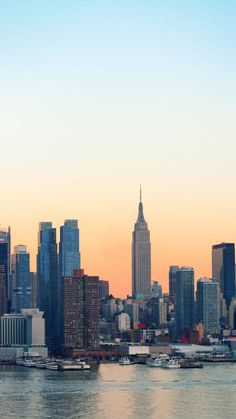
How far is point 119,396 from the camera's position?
80625 millimetres

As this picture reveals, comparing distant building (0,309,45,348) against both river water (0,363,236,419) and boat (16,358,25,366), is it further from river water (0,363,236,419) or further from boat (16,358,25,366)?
river water (0,363,236,419)

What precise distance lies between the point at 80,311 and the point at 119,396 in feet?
334

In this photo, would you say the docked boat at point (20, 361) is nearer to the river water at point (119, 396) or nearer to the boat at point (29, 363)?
the boat at point (29, 363)

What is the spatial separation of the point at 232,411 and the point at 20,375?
52329mm

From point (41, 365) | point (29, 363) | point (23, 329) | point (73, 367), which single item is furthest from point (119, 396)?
point (23, 329)

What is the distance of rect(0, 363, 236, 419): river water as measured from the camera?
67.6 m

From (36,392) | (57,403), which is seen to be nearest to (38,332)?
(36,392)

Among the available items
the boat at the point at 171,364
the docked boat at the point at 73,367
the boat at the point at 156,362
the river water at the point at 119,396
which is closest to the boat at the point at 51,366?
the docked boat at the point at 73,367

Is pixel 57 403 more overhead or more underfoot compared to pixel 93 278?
more underfoot

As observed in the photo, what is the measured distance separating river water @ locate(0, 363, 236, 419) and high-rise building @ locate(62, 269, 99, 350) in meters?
66.0

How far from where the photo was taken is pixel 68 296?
183m

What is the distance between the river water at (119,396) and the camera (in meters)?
67.6

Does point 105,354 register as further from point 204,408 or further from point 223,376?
point 204,408

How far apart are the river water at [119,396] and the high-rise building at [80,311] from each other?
6603 cm
